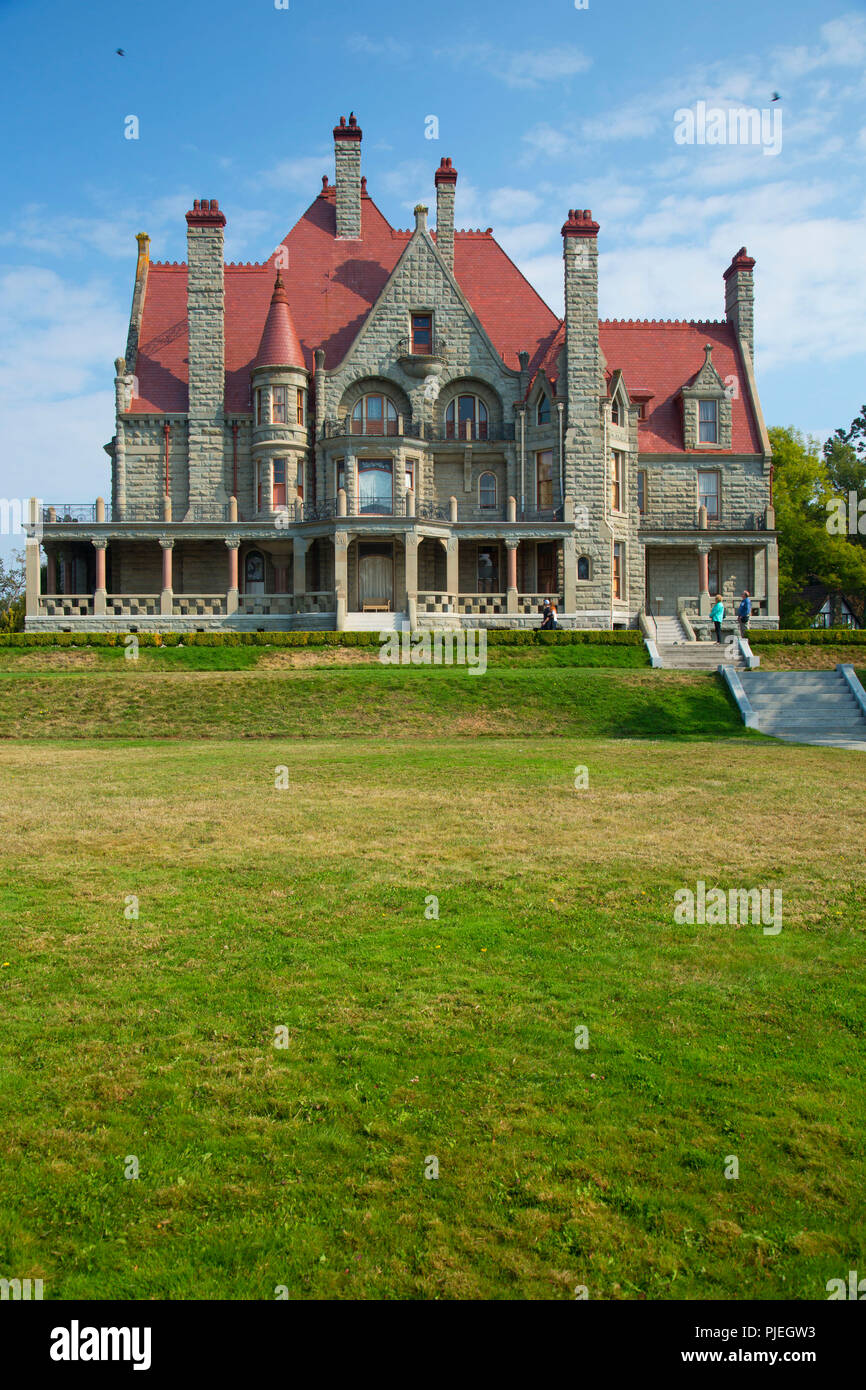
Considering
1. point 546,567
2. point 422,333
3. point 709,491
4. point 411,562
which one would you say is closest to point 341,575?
point 411,562

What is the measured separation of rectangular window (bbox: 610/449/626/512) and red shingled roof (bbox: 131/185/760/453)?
11.2ft

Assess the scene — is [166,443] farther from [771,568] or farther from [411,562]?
[771,568]

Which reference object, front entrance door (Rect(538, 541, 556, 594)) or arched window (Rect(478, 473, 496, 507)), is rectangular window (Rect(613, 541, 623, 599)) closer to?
front entrance door (Rect(538, 541, 556, 594))

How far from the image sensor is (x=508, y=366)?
157 feet

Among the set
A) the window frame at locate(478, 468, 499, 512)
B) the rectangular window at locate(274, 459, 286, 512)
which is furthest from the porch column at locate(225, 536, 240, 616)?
the window frame at locate(478, 468, 499, 512)

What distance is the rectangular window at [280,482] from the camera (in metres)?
44.9

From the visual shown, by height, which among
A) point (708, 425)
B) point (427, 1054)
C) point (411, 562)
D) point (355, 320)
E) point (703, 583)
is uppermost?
point (355, 320)

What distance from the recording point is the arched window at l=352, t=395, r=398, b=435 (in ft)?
152

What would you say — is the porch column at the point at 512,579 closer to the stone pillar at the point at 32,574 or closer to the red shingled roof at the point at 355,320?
the red shingled roof at the point at 355,320

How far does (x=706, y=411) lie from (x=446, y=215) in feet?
52.0

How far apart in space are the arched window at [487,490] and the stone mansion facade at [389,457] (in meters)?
0.09

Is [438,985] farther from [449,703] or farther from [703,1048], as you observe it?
[449,703]

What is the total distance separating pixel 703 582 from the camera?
4800 centimetres
